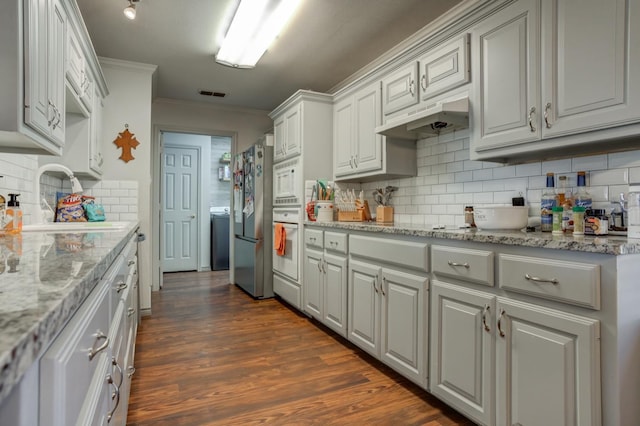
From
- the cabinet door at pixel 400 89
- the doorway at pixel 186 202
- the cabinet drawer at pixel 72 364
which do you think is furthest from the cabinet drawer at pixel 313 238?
the doorway at pixel 186 202

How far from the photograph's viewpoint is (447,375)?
1771 mm

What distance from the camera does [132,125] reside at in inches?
136

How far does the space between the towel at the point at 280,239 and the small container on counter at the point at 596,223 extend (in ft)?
8.45

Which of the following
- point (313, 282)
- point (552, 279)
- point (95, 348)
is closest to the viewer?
point (95, 348)

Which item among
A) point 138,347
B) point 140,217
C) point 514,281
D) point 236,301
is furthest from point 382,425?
point 140,217

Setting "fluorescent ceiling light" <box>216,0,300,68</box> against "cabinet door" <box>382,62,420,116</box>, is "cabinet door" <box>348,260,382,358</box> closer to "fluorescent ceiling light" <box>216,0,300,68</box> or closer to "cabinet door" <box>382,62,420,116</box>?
"cabinet door" <box>382,62,420,116</box>

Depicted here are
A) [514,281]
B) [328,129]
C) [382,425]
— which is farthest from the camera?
[328,129]

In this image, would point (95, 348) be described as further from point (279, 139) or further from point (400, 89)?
point (279, 139)

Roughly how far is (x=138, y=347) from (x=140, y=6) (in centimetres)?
239

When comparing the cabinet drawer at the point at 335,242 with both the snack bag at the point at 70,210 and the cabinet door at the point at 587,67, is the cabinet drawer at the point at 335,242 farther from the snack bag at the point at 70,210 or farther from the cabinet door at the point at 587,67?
the snack bag at the point at 70,210

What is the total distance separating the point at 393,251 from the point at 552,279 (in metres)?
0.92

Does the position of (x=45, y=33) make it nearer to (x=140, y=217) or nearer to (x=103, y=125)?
(x=103, y=125)

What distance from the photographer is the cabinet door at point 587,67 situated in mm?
1471

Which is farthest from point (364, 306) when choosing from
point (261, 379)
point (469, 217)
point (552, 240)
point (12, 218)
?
point (12, 218)
